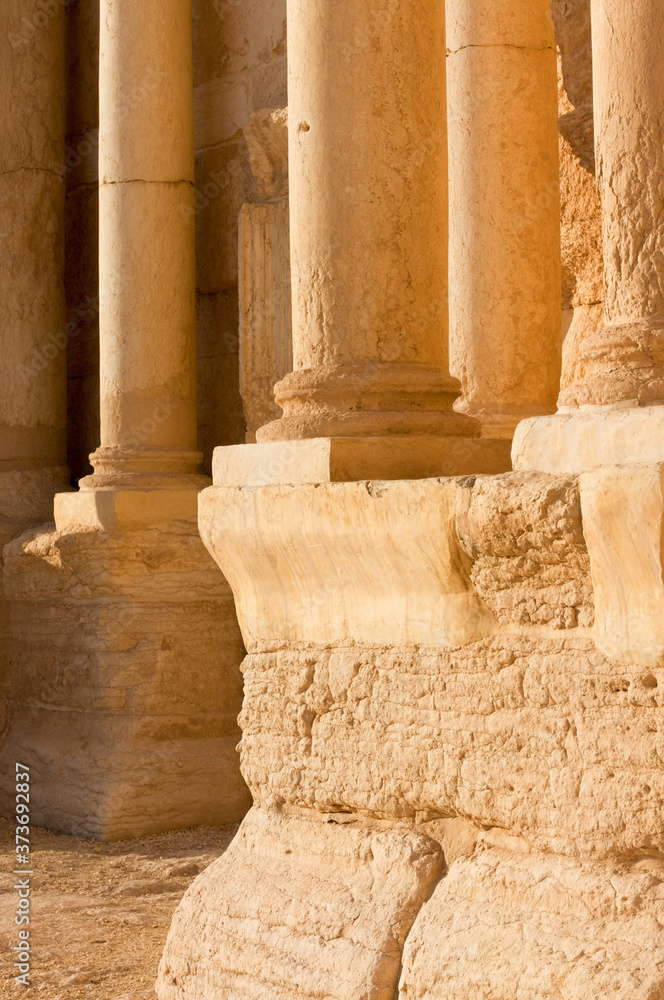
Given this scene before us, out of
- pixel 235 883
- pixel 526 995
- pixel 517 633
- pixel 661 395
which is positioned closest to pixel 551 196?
pixel 661 395

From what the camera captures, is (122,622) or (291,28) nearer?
(291,28)

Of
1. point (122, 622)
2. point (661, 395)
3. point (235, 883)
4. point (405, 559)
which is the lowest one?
point (235, 883)

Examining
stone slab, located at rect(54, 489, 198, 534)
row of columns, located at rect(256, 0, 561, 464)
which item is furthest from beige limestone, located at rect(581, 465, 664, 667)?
stone slab, located at rect(54, 489, 198, 534)

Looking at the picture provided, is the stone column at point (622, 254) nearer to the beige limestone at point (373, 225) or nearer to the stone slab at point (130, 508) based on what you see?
the beige limestone at point (373, 225)

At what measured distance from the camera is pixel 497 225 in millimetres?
5688

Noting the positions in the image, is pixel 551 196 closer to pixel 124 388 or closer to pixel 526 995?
pixel 124 388

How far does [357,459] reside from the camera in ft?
12.7

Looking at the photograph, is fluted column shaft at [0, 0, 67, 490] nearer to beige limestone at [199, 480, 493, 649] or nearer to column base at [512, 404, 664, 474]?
beige limestone at [199, 480, 493, 649]

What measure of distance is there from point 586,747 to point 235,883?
142cm

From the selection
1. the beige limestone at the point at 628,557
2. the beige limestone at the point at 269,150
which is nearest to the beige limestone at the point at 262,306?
the beige limestone at the point at 269,150

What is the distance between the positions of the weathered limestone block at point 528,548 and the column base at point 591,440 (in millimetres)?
96

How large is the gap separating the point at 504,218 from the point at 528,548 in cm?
289

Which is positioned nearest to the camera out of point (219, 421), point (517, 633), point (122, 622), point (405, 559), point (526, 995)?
point (526, 995)

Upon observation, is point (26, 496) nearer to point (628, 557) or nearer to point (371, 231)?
point (371, 231)
